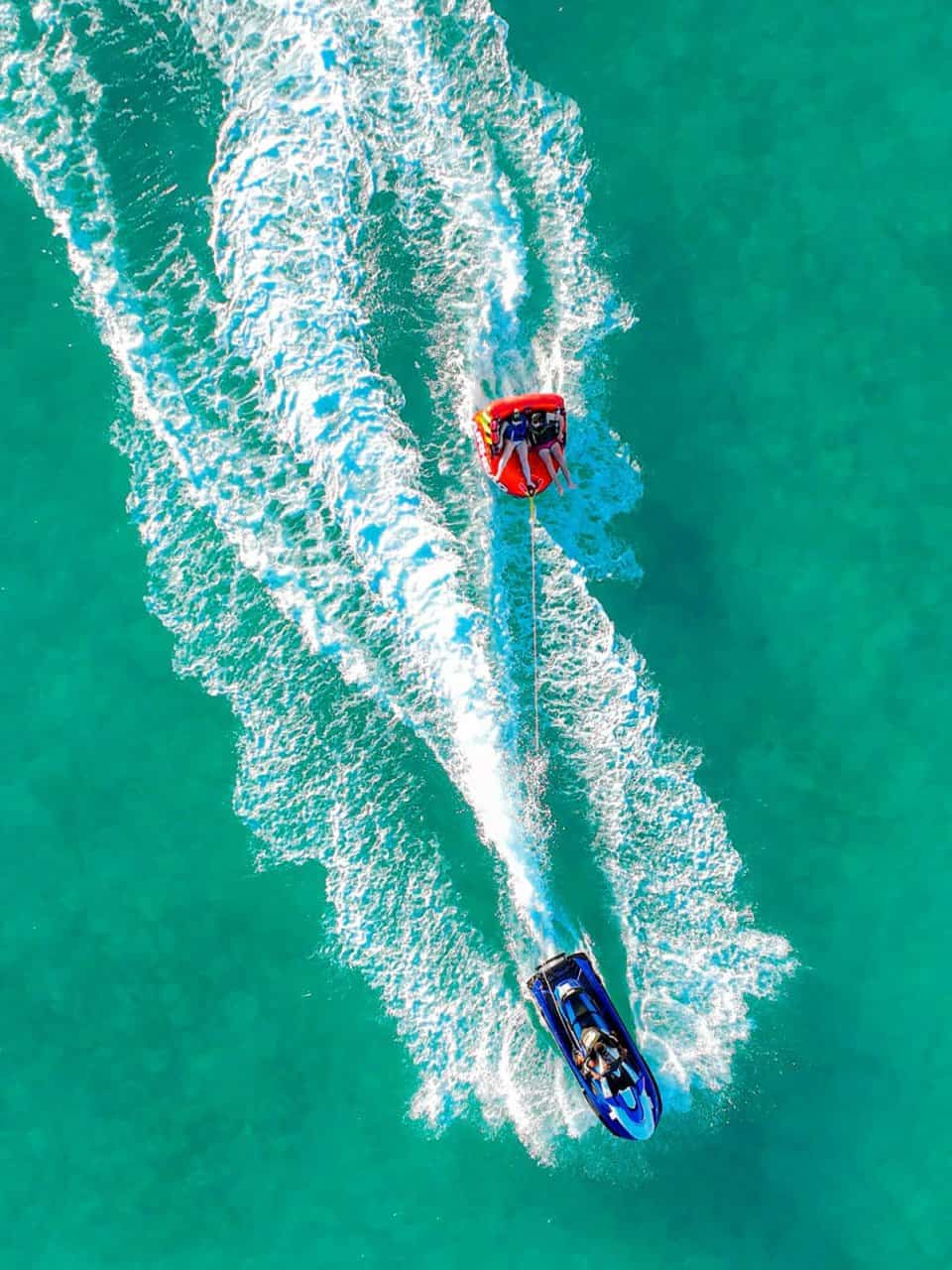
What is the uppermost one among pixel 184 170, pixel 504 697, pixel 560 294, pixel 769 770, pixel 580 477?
pixel 184 170

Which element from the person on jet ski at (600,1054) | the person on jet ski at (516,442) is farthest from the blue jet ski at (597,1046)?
the person on jet ski at (516,442)

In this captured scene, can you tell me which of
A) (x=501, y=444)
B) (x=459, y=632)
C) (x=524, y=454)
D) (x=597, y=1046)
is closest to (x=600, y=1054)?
(x=597, y=1046)

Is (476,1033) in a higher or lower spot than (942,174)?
lower

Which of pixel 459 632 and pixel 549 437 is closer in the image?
pixel 549 437

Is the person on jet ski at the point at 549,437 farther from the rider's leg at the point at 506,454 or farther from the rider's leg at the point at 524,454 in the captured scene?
the rider's leg at the point at 506,454

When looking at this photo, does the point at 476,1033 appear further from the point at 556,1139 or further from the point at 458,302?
the point at 458,302

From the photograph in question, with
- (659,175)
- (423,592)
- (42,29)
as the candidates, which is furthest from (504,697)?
(42,29)

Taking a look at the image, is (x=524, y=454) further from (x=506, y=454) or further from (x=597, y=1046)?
(x=597, y=1046)
